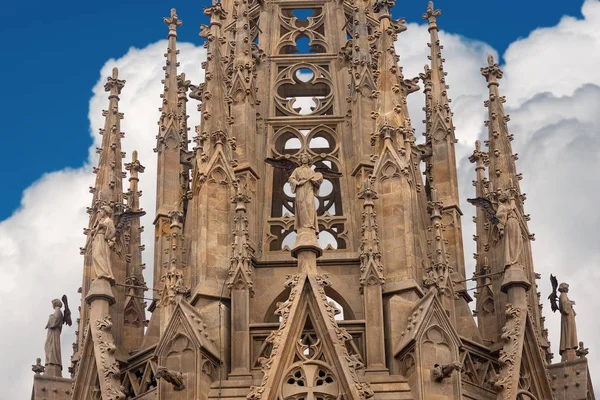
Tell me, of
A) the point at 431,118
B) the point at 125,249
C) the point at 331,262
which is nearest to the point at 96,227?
the point at 125,249

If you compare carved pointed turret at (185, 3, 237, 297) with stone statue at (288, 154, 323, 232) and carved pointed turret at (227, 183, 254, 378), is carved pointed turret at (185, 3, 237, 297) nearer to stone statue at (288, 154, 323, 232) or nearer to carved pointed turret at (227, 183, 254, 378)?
carved pointed turret at (227, 183, 254, 378)

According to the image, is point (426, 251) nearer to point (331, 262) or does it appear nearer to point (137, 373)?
point (331, 262)

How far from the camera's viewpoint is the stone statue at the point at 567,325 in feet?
169

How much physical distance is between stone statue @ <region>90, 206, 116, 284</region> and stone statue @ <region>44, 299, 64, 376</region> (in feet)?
5.44

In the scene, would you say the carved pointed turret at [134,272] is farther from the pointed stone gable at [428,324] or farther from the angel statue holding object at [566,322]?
the angel statue holding object at [566,322]

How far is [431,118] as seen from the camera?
5562cm

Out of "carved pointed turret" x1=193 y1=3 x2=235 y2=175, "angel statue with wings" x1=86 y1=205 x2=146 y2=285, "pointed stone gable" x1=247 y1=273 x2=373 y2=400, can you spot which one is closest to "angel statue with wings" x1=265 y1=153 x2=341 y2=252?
"pointed stone gable" x1=247 y1=273 x2=373 y2=400

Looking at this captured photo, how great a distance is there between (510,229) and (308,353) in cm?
589

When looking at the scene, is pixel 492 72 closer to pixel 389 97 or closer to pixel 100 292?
pixel 389 97

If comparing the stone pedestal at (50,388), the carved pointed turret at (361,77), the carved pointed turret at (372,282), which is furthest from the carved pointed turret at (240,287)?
the stone pedestal at (50,388)

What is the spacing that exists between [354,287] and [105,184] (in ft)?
24.6

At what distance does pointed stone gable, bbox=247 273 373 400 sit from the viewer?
46906mm

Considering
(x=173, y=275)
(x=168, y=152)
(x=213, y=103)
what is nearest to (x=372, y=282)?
(x=173, y=275)

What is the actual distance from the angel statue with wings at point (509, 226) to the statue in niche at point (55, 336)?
10.3 metres
